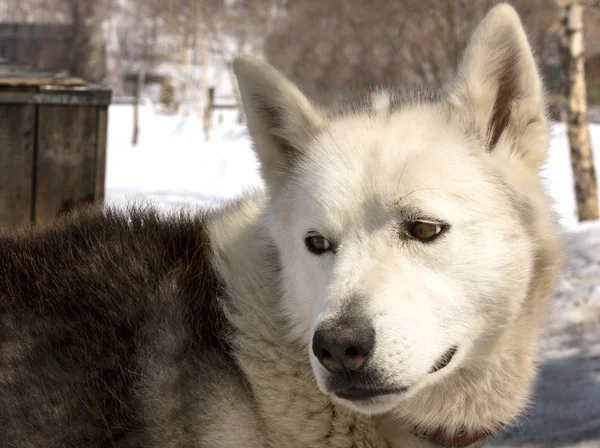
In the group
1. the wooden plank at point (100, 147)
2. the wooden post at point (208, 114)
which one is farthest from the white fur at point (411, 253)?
the wooden post at point (208, 114)

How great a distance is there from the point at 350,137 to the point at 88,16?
108 feet

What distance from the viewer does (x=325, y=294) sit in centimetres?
211

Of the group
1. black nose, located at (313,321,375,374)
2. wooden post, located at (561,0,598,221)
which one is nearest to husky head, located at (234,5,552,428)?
black nose, located at (313,321,375,374)

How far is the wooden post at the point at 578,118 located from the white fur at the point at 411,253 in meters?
8.37

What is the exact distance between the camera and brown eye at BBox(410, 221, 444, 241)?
2166 millimetres

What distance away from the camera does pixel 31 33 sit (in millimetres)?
27578

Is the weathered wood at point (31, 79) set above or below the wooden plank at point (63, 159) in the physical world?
above

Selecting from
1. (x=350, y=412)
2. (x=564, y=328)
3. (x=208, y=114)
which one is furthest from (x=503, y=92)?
(x=208, y=114)

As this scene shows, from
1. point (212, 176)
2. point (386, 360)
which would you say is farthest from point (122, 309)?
point (212, 176)

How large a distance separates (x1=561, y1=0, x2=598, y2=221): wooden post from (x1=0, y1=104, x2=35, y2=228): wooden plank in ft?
23.9

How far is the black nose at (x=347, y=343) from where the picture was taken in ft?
6.43

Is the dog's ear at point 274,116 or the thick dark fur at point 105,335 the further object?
the dog's ear at point 274,116

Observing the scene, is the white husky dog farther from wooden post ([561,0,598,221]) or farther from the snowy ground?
wooden post ([561,0,598,221])

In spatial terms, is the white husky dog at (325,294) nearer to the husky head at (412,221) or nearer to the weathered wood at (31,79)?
the husky head at (412,221)
